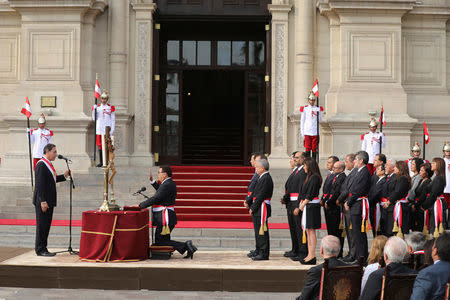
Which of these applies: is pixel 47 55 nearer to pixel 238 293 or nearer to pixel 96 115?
pixel 96 115

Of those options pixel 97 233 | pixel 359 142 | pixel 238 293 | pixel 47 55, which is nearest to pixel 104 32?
pixel 47 55

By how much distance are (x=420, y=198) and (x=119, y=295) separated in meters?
5.62

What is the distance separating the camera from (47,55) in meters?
19.3

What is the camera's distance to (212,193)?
1708 cm

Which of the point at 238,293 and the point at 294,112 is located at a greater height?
the point at 294,112

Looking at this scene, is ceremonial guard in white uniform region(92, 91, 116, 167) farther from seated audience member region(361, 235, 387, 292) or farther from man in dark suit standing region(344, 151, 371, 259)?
seated audience member region(361, 235, 387, 292)

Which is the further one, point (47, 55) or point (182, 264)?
point (47, 55)

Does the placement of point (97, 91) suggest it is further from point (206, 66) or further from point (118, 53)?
point (206, 66)

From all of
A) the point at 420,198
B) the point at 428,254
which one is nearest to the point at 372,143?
the point at 420,198

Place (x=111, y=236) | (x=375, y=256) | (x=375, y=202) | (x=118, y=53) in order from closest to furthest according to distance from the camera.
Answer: (x=375, y=256) → (x=111, y=236) → (x=375, y=202) → (x=118, y=53)

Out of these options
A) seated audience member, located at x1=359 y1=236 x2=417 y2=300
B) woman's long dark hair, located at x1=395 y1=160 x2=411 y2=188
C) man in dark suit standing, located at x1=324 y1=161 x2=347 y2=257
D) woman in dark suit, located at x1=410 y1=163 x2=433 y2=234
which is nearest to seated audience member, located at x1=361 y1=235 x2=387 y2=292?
seated audience member, located at x1=359 y1=236 x2=417 y2=300

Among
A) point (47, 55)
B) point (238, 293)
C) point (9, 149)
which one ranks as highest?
point (47, 55)

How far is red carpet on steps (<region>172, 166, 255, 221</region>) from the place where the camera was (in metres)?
15.8

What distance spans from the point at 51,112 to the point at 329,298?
14.4 meters
